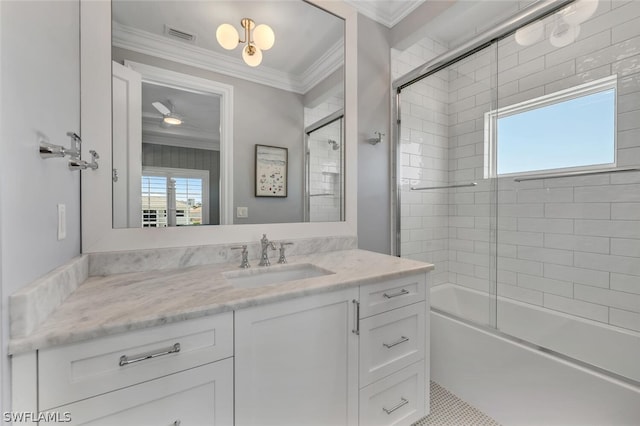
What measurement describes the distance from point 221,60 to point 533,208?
2.46 metres

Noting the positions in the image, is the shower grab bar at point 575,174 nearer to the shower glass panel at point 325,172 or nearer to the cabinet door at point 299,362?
the shower glass panel at point 325,172

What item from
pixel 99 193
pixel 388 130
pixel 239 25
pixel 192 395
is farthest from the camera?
pixel 388 130

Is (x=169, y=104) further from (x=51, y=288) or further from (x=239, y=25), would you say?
(x=51, y=288)

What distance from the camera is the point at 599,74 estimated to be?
177 cm

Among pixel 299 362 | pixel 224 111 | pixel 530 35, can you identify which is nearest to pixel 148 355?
pixel 299 362

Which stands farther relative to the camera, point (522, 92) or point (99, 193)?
point (522, 92)

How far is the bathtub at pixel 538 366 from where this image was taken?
3.88 feet

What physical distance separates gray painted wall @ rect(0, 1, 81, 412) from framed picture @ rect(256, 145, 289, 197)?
0.80m

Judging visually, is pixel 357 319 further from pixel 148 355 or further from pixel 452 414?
pixel 452 414

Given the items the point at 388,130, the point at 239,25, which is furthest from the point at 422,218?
the point at 239,25

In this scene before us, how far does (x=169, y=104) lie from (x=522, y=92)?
101 inches

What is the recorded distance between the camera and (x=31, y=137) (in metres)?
0.69

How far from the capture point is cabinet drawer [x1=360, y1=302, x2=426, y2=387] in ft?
3.75

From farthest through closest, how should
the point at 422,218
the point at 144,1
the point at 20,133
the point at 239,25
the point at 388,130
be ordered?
the point at 422,218
the point at 388,130
the point at 239,25
the point at 144,1
the point at 20,133
